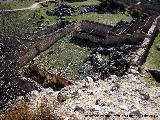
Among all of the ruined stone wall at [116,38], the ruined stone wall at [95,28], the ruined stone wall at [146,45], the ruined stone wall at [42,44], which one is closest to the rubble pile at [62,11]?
the ruined stone wall at [42,44]

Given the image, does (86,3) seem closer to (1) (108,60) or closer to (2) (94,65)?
(1) (108,60)

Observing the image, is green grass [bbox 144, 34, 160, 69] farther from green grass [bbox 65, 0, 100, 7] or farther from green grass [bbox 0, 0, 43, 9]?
green grass [bbox 0, 0, 43, 9]

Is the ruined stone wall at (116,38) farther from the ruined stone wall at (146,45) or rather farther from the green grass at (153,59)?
the green grass at (153,59)

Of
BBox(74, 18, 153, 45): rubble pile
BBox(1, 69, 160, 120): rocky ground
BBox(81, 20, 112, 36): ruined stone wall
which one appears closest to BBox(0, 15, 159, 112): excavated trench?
BBox(74, 18, 153, 45): rubble pile

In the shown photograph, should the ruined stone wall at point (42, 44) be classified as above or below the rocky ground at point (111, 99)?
below

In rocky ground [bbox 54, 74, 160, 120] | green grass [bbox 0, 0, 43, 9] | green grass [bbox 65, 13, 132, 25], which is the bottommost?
green grass [bbox 0, 0, 43, 9]
